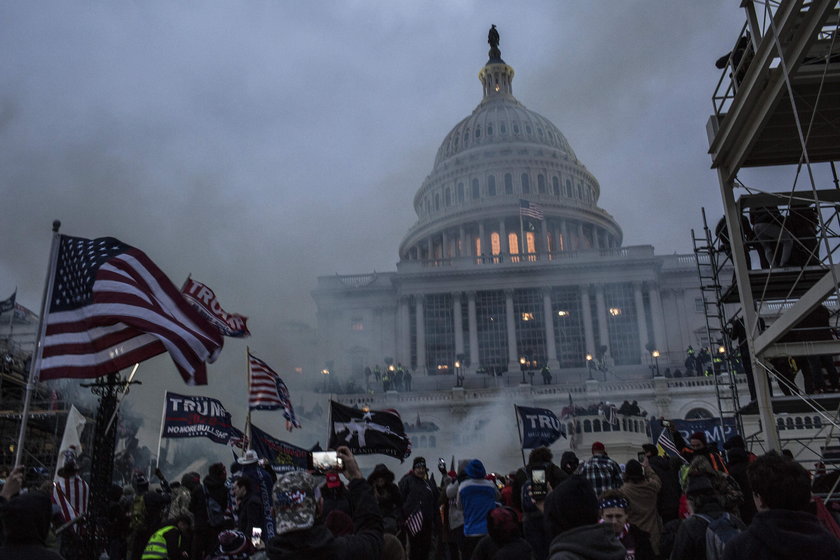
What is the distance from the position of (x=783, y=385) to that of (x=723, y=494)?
8.62 m

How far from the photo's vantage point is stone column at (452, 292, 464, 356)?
60.6 metres

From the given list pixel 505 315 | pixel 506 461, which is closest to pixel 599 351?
pixel 505 315

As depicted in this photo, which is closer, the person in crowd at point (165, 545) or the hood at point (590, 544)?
the hood at point (590, 544)

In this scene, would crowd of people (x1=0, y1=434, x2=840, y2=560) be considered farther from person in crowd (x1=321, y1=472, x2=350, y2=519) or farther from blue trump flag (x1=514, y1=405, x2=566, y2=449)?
blue trump flag (x1=514, y1=405, x2=566, y2=449)

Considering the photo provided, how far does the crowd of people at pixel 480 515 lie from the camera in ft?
11.5

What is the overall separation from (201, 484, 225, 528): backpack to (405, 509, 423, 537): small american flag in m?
2.34

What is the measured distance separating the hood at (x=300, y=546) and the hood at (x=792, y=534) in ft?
6.87

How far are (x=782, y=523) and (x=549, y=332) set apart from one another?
57.4 metres

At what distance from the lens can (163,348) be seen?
7.77 metres

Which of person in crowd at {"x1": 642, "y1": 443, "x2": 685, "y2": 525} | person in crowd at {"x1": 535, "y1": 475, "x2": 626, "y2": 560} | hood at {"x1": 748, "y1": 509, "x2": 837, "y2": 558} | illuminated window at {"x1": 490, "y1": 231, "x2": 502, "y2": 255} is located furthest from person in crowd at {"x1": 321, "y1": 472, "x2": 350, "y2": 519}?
illuminated window at {"x1": 490, "y1": 231, "x2": 502, "y2": 255}

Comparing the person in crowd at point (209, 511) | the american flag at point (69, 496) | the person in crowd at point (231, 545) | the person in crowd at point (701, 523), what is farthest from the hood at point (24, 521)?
the american flag at point (69, 496)

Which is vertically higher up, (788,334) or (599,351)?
(599,351)

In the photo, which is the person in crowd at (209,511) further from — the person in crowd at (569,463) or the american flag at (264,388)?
the american flag at (264,388)

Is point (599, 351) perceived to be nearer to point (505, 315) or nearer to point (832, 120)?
point (505, 315)
